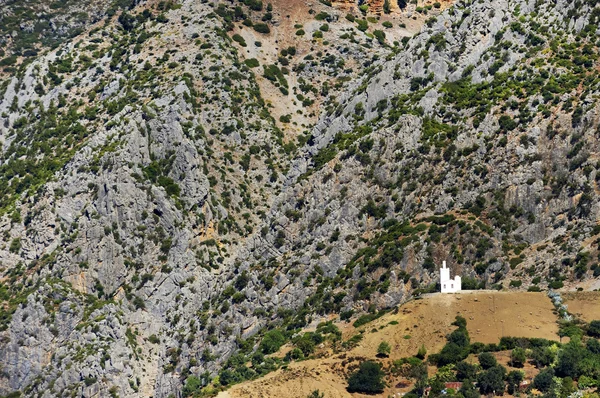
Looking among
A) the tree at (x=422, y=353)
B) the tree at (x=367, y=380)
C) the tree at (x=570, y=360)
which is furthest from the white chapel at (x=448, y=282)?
the tree at (x=570, y=360)

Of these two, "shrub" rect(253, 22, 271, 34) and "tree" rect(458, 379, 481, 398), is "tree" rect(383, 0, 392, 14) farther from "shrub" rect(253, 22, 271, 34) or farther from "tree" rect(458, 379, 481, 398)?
"tree" rect(458, 379, 481, 398)

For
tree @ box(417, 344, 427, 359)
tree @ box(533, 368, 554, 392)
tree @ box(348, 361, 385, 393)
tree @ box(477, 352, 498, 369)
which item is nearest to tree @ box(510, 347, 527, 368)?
tree @ box(477, 352, 498, 369)

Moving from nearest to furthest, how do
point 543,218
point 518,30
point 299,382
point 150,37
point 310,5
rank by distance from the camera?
point 299,382 < point 543,218 < point 518,30 < point 150,37 < point 310,5

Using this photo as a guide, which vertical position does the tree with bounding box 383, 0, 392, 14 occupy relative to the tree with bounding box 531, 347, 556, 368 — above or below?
above

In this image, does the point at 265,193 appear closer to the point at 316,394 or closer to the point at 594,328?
the point at 316,394

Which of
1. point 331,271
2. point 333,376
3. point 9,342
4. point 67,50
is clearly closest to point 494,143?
point 331,271

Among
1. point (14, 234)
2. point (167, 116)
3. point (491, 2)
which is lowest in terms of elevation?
point (14, 234)

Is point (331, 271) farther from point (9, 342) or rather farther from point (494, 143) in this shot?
point (9, 342)
